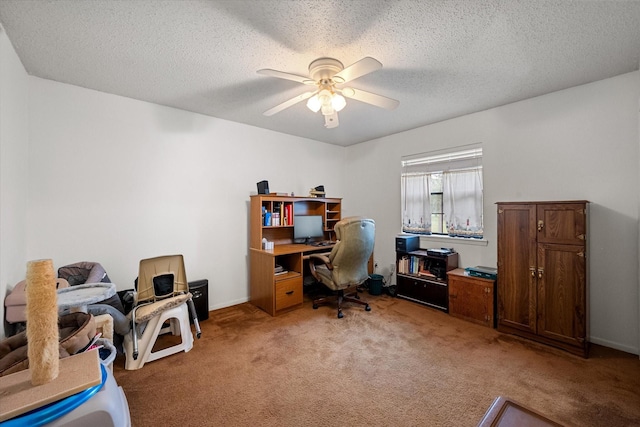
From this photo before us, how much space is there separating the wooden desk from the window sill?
4.94 ft

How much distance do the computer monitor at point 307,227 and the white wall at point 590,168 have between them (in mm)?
2007

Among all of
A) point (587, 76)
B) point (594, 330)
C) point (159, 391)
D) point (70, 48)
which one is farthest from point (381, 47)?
point (594, 330)

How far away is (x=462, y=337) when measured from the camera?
261 cm

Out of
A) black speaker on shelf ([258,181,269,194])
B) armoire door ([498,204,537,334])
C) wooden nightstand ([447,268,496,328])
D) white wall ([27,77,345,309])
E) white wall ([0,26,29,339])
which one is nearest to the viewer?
white wall ([0,26,29,339])

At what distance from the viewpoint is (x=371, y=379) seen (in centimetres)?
199

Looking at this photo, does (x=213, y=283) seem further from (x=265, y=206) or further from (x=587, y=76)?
(x=587, y=76)

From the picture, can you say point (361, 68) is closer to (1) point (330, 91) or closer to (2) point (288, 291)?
(1) point (330, 91)

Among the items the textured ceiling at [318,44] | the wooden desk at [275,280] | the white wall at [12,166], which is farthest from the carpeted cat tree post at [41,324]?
the wooden desk at [275,280]

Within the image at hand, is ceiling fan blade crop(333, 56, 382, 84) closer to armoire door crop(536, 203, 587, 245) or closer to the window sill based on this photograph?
armoire door crop(536, 203, 587, 245)

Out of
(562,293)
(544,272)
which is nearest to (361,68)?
(544,272)

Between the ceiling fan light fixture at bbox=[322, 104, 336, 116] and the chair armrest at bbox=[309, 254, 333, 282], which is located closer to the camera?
the ceiling fan light fixture at bbox=[322, 104, 336, 116]

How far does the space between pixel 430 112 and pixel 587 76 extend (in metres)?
1.37

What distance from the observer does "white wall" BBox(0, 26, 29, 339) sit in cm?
176

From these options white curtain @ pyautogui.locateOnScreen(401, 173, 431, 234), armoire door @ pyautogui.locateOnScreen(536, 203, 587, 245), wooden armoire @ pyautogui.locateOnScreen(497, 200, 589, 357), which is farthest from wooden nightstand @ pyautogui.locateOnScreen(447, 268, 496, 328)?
white curtain @ pyautogui.locateOnScreen(401, 173, 431, 234)
